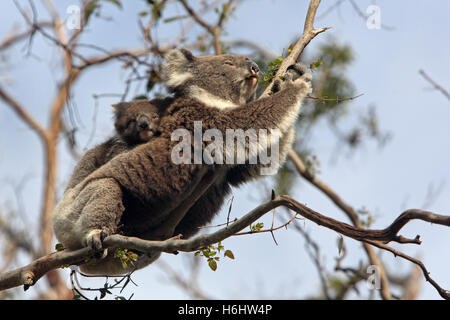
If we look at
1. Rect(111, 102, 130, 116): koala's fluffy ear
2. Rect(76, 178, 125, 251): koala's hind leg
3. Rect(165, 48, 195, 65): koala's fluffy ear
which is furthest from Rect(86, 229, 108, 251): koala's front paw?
Rect(165, 48, 195, 65): koala's fluffy ear

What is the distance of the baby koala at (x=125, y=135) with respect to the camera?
509 cm

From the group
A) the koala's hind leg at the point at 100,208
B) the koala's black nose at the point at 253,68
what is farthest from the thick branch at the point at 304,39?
the koala's hind leg at the point at 100,208

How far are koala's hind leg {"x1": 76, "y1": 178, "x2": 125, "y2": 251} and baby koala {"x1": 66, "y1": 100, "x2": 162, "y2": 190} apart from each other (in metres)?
0.54

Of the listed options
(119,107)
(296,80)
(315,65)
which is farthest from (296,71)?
(119,107)

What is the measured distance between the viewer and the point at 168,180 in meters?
4.75

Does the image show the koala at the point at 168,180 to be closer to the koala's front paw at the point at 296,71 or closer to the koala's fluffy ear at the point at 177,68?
the koala's front paw at the point at 296,71

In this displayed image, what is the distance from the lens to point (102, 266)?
17.3 feet

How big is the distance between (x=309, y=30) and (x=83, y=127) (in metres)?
3.47

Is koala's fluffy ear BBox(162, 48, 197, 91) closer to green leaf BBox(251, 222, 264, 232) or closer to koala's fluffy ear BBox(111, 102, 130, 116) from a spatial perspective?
koala's fluffy ear BBox(111, 102, 130, 116)

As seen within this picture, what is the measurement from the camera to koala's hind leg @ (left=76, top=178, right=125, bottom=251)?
4473mm

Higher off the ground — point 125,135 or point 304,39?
point 304,39

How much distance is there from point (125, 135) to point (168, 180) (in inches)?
31.9

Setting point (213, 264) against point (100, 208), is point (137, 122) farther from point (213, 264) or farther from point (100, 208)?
point (213, 264)
